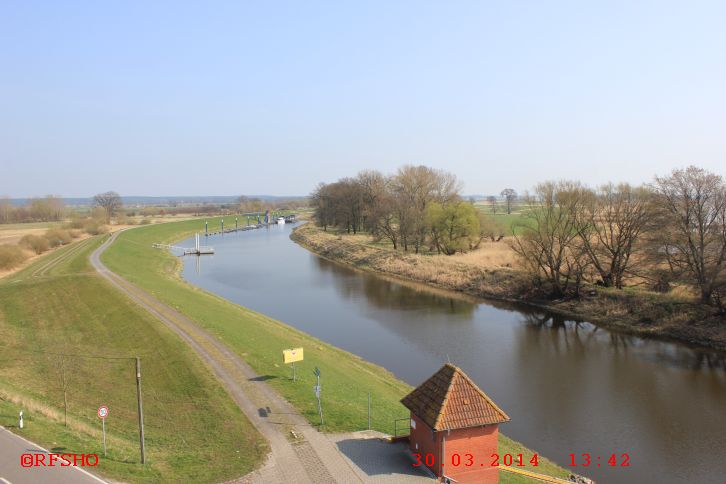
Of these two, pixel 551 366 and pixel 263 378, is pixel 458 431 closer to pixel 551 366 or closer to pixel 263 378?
pixel 263 378

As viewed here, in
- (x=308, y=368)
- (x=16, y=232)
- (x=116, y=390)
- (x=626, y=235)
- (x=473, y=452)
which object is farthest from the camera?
(x=16, y=232)

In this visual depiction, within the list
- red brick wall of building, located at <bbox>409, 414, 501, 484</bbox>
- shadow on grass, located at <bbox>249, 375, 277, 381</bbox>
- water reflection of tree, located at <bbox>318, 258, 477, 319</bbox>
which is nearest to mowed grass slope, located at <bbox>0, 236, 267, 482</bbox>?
shadow on grass, located at <bbox>249, 375, 277, 381</bbox>

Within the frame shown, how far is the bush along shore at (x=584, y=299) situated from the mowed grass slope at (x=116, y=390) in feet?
96.5

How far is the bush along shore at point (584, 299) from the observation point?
32938 millimetres

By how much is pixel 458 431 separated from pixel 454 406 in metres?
0.66

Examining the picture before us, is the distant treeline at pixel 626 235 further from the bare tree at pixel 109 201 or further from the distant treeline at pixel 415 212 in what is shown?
the bare tree at pixel 109 201

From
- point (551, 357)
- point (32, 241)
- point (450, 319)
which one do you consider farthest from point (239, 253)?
point (551, 357)

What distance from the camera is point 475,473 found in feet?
45.8

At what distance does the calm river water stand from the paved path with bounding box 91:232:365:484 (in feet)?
28.4

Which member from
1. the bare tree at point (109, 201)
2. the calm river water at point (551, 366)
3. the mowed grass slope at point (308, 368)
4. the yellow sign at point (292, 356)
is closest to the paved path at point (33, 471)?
the mowed grass slope at point (308, 368)


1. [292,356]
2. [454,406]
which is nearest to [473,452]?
[454,406]

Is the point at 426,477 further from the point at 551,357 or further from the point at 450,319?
the point at 450,319

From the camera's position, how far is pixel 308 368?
23.4 m

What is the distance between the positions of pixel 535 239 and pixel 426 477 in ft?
110
